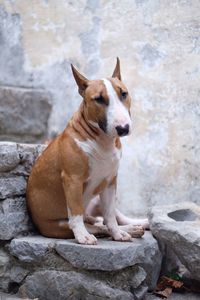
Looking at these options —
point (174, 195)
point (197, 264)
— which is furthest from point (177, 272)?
point (174, 195)

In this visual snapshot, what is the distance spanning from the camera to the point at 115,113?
8.96ft

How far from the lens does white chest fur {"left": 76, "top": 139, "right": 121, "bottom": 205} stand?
116 inches

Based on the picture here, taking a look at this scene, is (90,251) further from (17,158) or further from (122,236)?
(17,158)

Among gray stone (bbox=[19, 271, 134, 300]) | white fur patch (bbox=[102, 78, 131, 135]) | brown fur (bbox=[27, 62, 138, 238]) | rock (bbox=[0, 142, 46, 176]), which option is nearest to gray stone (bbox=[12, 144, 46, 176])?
rock (bbox=[0, 142, 46, 176])

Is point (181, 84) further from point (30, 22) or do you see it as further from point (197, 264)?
point (197, 264)

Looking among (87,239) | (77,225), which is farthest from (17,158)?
(87,239)

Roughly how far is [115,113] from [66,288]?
1.05m

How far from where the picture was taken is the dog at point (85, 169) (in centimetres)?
282

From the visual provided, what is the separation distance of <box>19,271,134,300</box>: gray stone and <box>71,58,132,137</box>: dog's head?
0.85 meters

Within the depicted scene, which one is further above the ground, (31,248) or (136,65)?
(136,65)

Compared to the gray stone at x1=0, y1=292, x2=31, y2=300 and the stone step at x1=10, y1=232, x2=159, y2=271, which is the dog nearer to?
the stone step at x1=10, y1=232, x2=159, y2=271

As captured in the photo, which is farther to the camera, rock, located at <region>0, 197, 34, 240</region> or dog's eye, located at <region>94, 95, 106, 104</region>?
rock, located at <region>0, 197, 34, 240</region>

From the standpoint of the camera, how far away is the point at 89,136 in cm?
299

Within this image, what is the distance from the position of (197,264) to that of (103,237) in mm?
600
